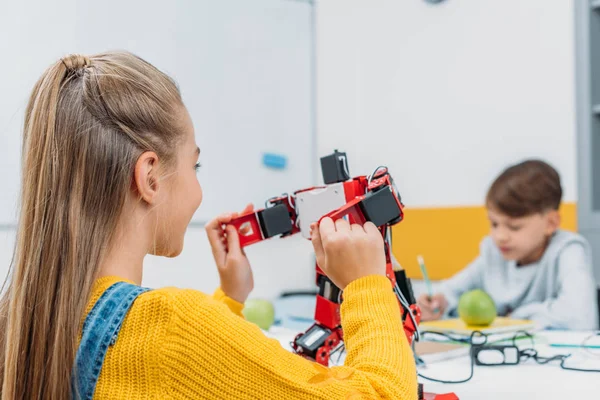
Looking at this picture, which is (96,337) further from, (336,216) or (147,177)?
(336,216)

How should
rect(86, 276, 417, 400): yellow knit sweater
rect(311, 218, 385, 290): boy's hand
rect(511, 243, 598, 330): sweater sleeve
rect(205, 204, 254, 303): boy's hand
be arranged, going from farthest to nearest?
rect(511, 243, 598, 330): sweater sleeve < rect(205, 204, 254, 303): boy's hand < rect(311, 218, 385, 290): boy's hand < rect(86, 276, 417, 400): yellow knit sweater

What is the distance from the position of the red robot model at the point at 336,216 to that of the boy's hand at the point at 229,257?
0.22 feet

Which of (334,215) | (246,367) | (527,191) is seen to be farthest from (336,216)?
(527,191)

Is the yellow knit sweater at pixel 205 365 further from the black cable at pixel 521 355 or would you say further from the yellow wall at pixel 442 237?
the yellow wall at pixel 442 237

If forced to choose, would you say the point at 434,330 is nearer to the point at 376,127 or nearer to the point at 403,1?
the point at 376,127

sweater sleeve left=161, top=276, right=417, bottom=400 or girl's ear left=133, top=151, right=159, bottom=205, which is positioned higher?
girl's ear left=133, top=151, right=159, bottom=205

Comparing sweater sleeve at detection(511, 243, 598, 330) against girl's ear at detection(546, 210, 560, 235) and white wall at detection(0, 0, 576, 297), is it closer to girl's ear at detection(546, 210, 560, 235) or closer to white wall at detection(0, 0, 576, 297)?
girl's ear at detection(546, 210, 560, 235)

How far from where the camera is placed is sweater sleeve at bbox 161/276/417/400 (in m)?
0.58

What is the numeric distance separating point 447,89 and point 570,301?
108 cm

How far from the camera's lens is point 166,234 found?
734 millimetres

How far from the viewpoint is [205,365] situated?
1.93 feet

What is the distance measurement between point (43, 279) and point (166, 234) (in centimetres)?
15

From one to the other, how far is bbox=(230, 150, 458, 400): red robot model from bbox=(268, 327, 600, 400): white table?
3.3 inches

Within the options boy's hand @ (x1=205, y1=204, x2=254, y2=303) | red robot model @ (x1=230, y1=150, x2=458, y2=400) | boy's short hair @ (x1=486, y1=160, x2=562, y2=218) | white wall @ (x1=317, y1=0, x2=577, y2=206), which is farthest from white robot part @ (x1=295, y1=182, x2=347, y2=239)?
white wall @ (x1=317, y1=0, x2=577, y2=206)
